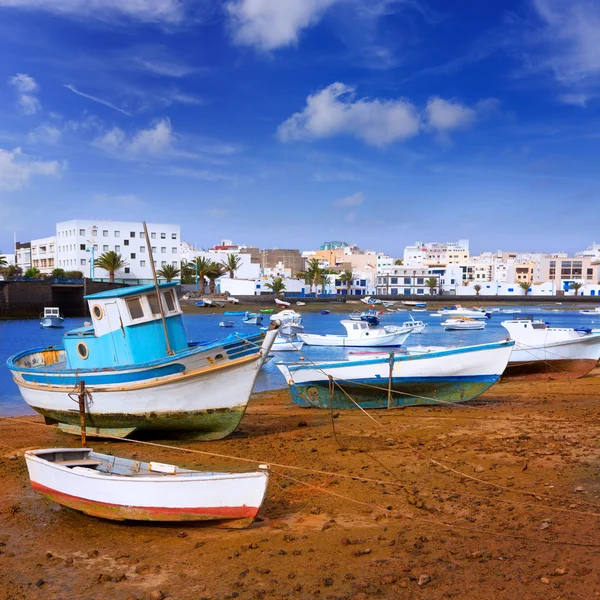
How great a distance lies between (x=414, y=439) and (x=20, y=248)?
126 m

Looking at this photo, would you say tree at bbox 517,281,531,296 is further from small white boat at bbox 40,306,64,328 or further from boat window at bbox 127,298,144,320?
boat window at bbox 127,298,144,320

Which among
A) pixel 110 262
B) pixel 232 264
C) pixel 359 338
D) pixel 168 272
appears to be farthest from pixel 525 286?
pixel 359 338

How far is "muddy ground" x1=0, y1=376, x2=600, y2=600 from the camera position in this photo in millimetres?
7000

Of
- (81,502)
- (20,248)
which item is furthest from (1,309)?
(81,502)

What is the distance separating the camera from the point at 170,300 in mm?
15359

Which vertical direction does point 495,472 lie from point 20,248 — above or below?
below

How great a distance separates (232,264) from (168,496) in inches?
4358

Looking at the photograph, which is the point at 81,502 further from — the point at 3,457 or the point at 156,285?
the point at 156,285

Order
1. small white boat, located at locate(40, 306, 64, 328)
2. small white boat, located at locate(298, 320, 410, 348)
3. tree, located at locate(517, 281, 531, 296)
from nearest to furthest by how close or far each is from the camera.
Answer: small white boat, located at locate(298, 320, 410, 348) → small white boat, located at locate(40, 306, 64, 328) → tree, located at locate(517, 281, 531, 296)

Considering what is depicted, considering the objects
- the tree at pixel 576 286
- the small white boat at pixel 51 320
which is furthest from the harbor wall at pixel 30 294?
the tree at pixel 576 286

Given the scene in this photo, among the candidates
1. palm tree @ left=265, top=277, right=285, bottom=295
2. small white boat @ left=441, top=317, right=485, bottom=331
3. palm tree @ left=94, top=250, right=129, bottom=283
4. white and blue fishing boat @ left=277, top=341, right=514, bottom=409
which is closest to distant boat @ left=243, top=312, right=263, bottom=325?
small white boat @ left=441, top=317, right=485, bottom=331

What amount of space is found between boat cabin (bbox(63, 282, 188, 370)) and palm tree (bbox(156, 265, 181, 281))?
79.6 meters

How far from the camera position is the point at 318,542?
321 inches

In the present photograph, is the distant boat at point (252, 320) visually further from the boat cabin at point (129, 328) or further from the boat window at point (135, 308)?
the boat window at point (135, 308)
